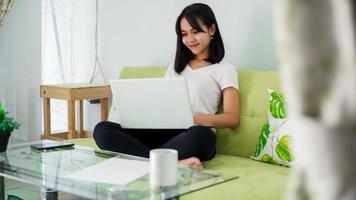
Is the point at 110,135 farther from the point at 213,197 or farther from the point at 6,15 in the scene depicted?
the point at 6,15

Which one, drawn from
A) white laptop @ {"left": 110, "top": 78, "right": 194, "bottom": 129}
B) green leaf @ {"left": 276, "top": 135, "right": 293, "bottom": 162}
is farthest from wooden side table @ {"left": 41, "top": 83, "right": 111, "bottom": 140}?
green leaf @ {"left": 276, "top": 135, "right": 293, "bottom": 162}

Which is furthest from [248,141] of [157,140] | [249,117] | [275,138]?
[157,140]

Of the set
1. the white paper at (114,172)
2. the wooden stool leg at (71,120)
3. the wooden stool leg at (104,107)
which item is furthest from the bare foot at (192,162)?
the wooden stool leg at (104,107)

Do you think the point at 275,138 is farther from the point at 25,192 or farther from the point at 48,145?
→ the point at 25,192

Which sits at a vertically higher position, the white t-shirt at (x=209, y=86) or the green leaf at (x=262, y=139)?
the white t-shirt at (x=209, y=86)

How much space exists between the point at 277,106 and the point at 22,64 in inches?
80.5

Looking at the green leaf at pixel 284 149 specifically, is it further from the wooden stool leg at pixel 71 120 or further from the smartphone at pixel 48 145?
the wooden stool leg at pixel 71 120

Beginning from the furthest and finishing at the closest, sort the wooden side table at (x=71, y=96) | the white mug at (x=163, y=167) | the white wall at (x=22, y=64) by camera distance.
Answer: the white wall at (x=22, y=64), the wooden side table at (x=71, y=96), the white mug at (x=163, y=167)

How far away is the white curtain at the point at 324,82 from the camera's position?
26cm

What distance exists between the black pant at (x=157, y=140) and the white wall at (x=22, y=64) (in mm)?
1600

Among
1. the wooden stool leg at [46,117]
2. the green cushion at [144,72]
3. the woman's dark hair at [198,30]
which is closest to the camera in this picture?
the woman's dark hair at [198,30]

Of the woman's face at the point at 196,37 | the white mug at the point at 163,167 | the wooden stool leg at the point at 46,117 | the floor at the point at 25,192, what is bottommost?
the floor at the point at 25,192

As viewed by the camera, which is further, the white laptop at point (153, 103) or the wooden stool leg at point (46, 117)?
the wooden stool leg at point (46, 117)

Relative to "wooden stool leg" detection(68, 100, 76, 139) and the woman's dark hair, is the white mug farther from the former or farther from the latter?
"wooden stool leg" detection(68, 100, 76, 139)
